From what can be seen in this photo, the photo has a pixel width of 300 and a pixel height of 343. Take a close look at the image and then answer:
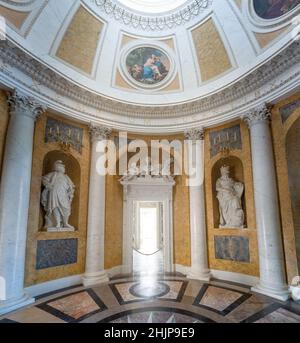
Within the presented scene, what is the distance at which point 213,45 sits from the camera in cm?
812

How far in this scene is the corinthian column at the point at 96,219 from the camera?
23.7 feet

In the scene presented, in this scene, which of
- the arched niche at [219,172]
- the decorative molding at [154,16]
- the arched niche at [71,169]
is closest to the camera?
the arched niche at [71,169]

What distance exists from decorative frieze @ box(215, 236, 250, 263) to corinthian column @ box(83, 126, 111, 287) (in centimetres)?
415

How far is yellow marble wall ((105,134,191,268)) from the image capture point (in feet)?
27.0

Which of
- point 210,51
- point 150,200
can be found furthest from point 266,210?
point 210,51

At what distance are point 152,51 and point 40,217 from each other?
7.74 m

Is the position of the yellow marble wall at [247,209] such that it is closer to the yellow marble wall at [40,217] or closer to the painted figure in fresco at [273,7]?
the painted figure in fresco at [273,7]

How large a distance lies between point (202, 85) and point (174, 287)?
7.59 metres

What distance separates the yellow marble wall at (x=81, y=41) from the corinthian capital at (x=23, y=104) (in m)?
2.20

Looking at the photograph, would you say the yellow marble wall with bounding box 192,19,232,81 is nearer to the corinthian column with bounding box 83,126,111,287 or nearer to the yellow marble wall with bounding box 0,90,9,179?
the corinthian column with bounding box 83,126,111,287

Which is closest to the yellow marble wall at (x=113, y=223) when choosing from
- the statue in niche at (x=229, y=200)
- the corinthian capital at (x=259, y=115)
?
the statue in niche at (x=229, y=200)
